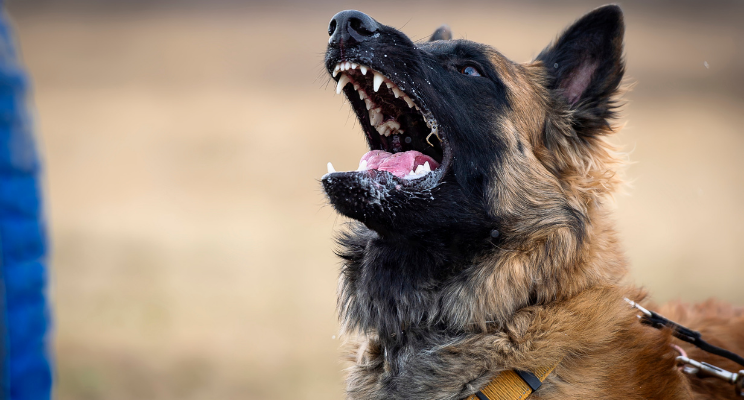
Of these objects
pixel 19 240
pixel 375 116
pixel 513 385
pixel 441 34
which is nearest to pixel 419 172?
pixel 375 116

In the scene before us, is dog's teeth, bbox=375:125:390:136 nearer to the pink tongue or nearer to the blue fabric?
the pink tongue

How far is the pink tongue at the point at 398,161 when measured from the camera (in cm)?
257

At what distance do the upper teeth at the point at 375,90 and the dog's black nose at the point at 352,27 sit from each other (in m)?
0.12

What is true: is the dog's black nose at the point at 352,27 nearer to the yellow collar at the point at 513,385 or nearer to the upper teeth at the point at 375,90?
the upper teeth at the point at 375,90

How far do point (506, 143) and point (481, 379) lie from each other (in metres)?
1.20

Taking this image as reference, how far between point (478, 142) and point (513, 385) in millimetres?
1172

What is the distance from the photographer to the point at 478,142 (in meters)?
2.61

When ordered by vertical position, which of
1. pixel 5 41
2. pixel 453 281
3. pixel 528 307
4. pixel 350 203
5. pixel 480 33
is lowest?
pixel 528 307

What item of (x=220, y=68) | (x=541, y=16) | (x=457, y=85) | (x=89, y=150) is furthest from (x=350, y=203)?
(x=541, y=16)

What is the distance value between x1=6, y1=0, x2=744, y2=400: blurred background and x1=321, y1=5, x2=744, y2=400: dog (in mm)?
616

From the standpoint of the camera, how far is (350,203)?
2338 mm

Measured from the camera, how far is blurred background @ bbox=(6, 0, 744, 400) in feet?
19.6

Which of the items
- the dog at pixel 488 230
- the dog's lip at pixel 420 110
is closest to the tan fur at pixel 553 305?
the dog at pixel 488 230

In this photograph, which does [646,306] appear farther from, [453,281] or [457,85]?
[457,85]
